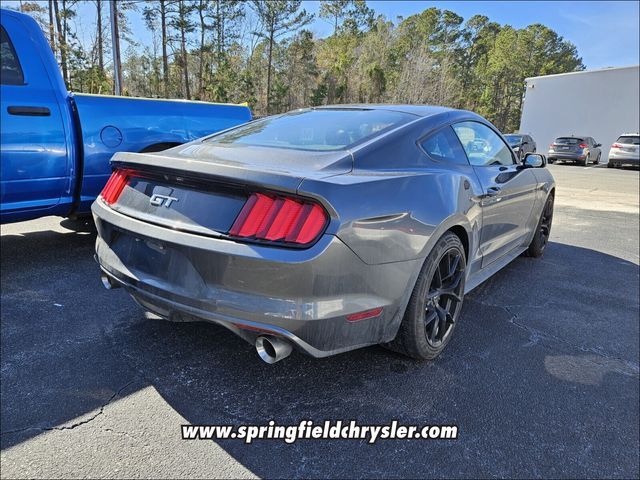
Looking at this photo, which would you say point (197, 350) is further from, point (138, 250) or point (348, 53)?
point (348, 53)

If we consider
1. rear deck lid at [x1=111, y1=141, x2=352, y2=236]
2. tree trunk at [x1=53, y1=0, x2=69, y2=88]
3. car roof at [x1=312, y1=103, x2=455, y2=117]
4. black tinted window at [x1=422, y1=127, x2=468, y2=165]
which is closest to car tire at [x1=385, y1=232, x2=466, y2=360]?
black tinted window at [x1=422, y1=127, x2=468, y2=165]

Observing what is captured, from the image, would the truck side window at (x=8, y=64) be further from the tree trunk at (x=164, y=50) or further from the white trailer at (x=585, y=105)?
the tree trunk at (x=164, y=50)

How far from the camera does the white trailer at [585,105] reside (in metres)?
28.5

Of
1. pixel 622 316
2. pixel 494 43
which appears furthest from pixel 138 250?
pixel 494 43

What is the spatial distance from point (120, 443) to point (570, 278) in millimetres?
4126

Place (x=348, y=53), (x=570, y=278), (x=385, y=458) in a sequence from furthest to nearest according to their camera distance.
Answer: (x=348, y=53)
(x=570, y=278)
(x=385, y=458)

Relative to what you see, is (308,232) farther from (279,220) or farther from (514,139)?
(514,139)

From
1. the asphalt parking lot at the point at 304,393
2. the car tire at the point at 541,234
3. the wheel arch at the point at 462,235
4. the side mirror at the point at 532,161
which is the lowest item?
the asphalt parking lot at the point at 304,393

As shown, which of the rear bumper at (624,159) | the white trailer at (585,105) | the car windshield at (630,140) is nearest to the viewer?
the rear bumper at (624,159)

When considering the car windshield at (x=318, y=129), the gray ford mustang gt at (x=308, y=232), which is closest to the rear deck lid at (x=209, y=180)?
the gray ford mustang gt at (x=308, y=232)

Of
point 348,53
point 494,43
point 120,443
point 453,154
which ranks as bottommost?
point 120,443

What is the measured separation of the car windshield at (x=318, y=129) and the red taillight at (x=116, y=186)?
61 centimetres

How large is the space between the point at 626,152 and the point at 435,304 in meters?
23.3

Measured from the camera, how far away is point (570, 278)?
14.3ft
